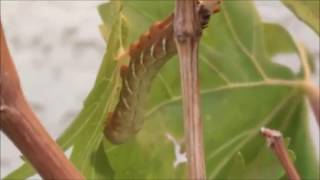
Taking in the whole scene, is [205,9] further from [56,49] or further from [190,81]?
[56,49]

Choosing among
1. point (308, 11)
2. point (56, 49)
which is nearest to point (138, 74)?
point (308, 11)

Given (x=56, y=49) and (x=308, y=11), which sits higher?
(x=308, y=11)

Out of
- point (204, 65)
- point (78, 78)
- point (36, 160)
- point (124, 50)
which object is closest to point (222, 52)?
point (204, 65)

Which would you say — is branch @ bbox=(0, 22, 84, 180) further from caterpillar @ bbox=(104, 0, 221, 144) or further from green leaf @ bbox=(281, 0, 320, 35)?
green leaf @ bbox=(281, 0, 320, 35)

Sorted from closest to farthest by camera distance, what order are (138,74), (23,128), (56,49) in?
(23,128) → (138,74) → (56,49)

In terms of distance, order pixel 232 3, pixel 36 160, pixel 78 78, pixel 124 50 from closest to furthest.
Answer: pixel 36 160 < pixel 124 50 < pixel 232 3 < pixel 78 78

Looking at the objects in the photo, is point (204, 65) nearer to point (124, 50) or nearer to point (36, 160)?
point (124, 50)
